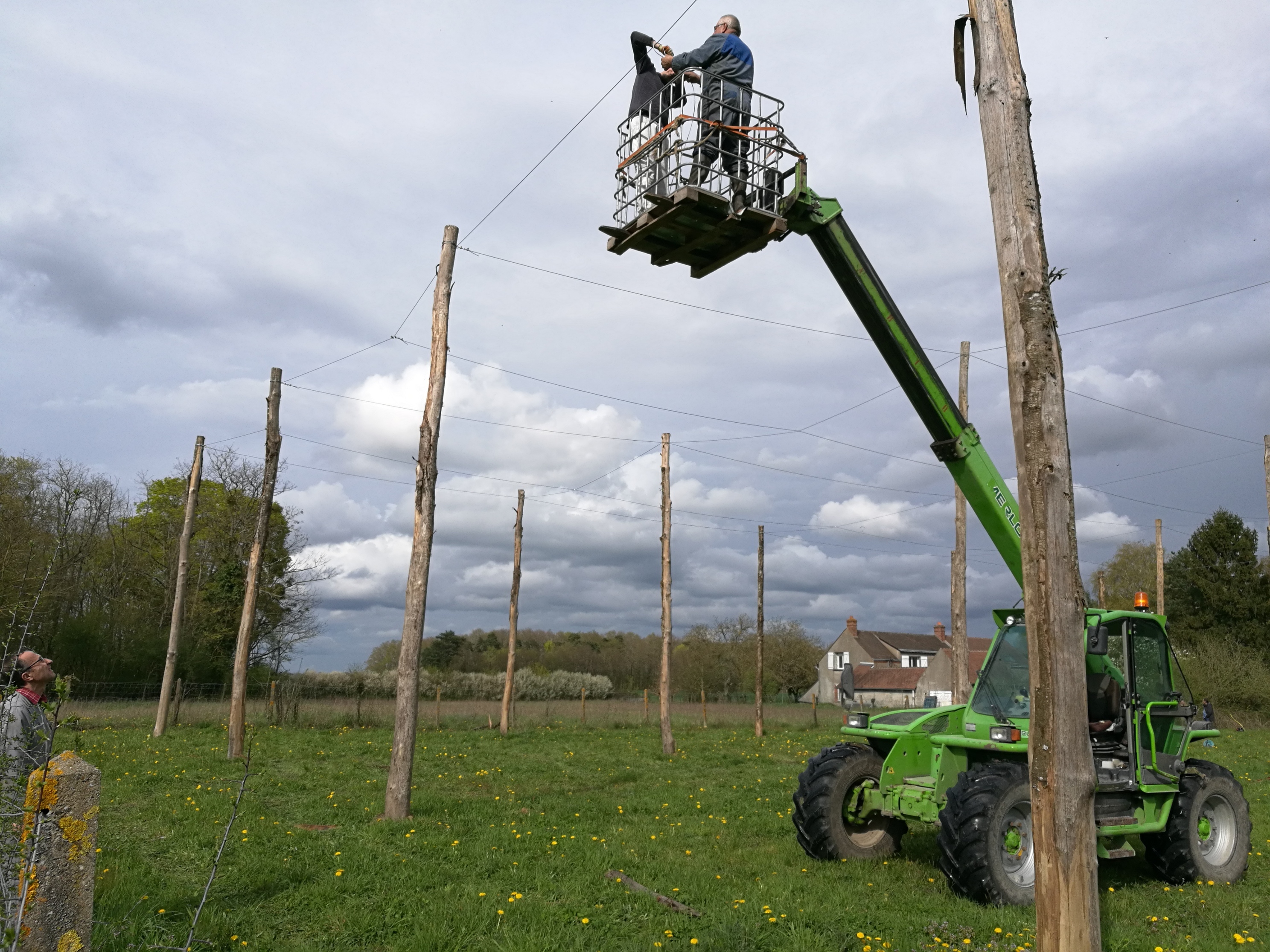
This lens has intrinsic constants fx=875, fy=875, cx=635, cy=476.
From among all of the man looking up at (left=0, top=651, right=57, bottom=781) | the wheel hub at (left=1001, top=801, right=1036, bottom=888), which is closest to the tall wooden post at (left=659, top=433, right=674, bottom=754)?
the wheel hub at (left=1001, top=801, right=1036, bottom=888)

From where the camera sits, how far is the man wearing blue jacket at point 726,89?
7.09 metres

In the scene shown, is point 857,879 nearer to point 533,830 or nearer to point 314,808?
point 533,830

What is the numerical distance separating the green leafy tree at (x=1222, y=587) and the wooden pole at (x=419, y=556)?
136 feet

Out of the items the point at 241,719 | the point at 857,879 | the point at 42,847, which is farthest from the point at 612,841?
the point at 241,719

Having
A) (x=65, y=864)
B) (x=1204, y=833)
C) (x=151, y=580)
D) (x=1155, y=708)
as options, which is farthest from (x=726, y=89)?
(x=151, y=580)

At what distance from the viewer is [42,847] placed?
4.22 metres

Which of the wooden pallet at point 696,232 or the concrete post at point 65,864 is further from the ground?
the wooden pallet at point 696,232

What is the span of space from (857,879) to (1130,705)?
309 cm

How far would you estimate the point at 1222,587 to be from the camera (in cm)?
4325

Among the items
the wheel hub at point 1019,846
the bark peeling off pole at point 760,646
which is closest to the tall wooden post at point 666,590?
the bark peeling off pole at point 760,646

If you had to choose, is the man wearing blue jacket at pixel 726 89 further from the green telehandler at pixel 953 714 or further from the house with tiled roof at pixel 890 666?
the house with tiled roof at pixel 890 666

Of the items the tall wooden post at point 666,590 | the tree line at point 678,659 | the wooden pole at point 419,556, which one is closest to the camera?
the wooden pole at point 419,556

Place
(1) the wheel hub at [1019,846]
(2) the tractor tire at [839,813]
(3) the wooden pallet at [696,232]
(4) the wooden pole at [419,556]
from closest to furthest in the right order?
(3) the wooden pallet at [696,232] → (1) the wheel hub at [1019,846] → (2) the tractor tire at [839,813] → (4) the wooden pole at [419,556]

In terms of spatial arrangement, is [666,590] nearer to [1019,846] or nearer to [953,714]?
[953,714]
